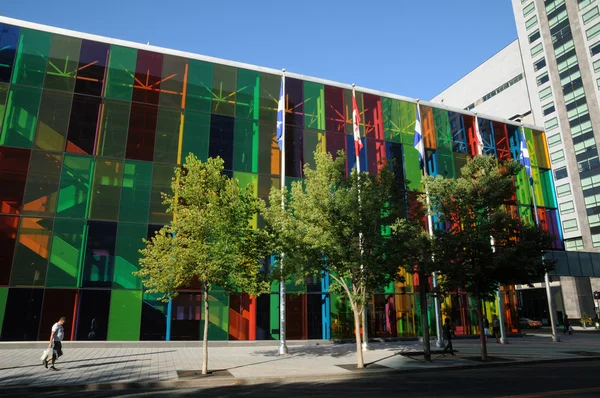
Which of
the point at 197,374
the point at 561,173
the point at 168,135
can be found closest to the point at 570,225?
the point at 561,173

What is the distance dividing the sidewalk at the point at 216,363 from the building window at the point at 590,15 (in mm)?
58657

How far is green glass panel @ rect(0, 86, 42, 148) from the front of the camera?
2289 centimetres

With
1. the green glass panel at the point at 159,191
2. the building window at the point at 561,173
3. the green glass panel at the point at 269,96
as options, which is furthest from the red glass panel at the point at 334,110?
the building window at the point at 561,173

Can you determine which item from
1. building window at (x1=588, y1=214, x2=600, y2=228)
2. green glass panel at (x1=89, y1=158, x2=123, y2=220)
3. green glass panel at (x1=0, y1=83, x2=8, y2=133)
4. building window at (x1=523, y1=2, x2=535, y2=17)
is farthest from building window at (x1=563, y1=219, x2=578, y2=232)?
green glass panel at (x1=0, y1=83, x2=8, y2=133)

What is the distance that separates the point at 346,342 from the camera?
2611 cm

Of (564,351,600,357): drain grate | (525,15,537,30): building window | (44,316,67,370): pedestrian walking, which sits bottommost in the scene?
(564,351,600,357): drain grate

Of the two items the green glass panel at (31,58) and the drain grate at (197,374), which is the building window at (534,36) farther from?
the drain grate at (197,374)

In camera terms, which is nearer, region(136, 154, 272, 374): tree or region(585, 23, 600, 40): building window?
region(136, 154, 272, 374): tree

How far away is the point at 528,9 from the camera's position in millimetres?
71375

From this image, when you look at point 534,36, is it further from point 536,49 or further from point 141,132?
point 141,132

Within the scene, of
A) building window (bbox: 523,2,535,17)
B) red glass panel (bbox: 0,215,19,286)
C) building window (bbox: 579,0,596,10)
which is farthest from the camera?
building window (bbox: 523,2,535,17)

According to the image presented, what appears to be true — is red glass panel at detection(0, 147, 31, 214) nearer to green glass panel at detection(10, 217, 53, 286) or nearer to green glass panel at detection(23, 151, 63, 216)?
green glass panel at detection(23, 151, 63, 216)

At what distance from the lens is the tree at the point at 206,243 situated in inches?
595

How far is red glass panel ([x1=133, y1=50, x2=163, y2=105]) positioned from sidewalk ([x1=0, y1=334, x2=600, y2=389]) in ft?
49.3
